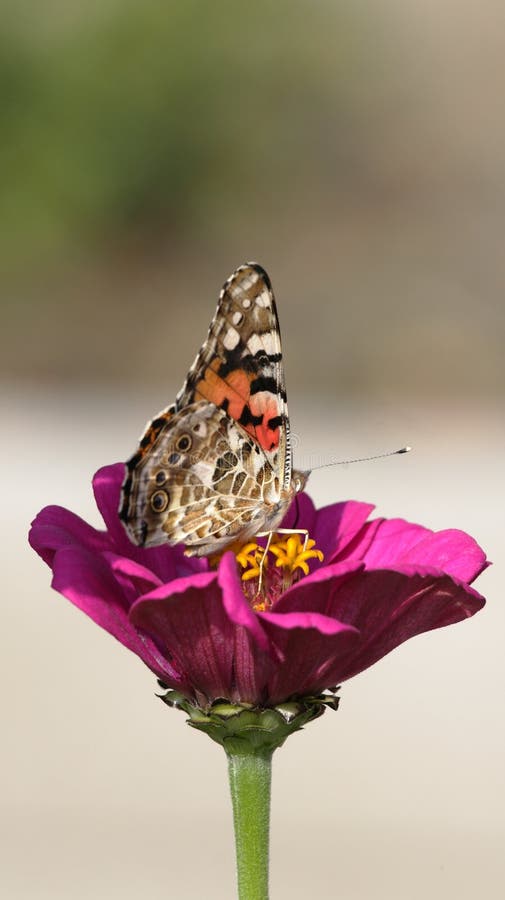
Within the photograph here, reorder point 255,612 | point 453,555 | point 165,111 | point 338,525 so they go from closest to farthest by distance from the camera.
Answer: point 255,612 < point 453,555 < point 338,525 < point 165,111

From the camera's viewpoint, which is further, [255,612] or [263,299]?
[263,299]

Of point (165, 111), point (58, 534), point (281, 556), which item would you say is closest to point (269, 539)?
point (281, 556)

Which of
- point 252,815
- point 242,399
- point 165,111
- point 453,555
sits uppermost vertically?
point 165,111

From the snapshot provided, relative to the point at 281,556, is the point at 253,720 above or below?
below

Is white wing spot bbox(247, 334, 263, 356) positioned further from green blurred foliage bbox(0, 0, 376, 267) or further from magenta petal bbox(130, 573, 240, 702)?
green blurred foliage bbox(0, 0, 376, 267)

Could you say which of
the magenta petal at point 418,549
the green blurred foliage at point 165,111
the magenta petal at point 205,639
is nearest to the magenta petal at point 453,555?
the magenta petal at point 418,549

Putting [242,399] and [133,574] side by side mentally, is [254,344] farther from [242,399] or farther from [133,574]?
[133,574]

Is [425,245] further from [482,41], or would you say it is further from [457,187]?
[482,41]

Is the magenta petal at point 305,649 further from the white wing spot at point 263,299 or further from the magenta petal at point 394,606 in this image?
the white wing spot at point 263,299
